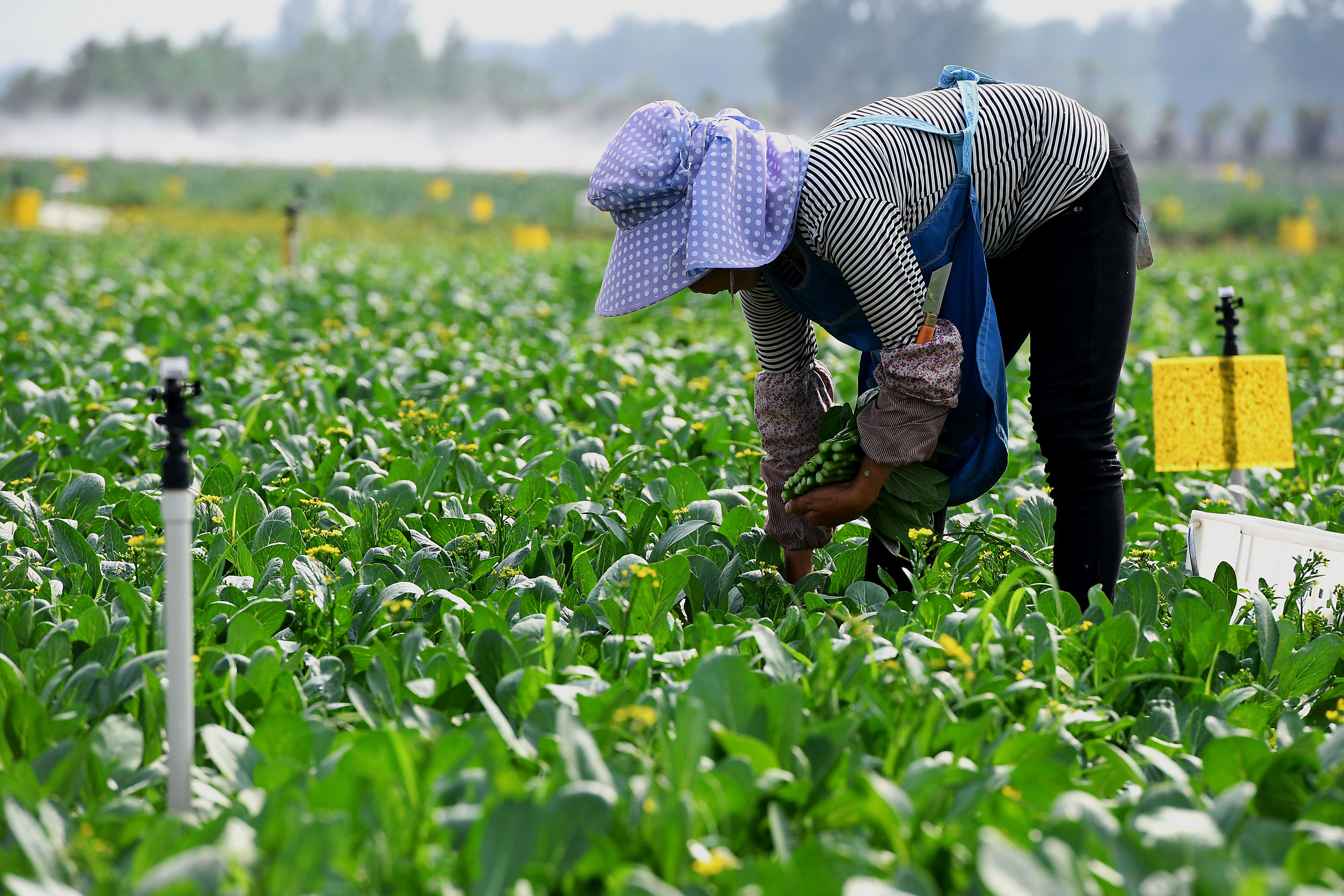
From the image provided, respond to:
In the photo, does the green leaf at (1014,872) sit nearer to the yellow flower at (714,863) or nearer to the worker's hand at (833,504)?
the yellow flower at (714,863)

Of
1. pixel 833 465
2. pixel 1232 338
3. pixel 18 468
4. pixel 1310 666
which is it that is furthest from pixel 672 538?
pixel 18 468

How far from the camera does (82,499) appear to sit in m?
2.88

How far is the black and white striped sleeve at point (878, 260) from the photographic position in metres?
2.05

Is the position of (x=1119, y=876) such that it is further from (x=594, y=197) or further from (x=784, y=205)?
(x=594, y=197)

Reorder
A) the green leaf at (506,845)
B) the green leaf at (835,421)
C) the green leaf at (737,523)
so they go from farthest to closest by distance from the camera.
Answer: the green leaf at (737,523)
the green leaf at (835,421)
the green leaf at (506,845)

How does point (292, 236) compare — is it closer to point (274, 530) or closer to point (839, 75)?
point (274, 530)

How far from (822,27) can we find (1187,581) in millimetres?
96849

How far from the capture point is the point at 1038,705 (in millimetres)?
1854

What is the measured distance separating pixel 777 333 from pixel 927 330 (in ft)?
1.60

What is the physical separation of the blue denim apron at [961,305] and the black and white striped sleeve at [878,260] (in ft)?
0.22

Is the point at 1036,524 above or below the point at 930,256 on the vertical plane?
below

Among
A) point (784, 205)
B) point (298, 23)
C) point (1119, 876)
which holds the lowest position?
point (1119, 876)

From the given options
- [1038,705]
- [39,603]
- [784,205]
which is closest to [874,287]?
[784,205]

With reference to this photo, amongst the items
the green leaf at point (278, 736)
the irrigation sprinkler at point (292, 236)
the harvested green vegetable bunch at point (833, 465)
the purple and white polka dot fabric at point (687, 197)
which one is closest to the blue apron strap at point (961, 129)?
the purple and white polka dot fabric at point (687, 197)
